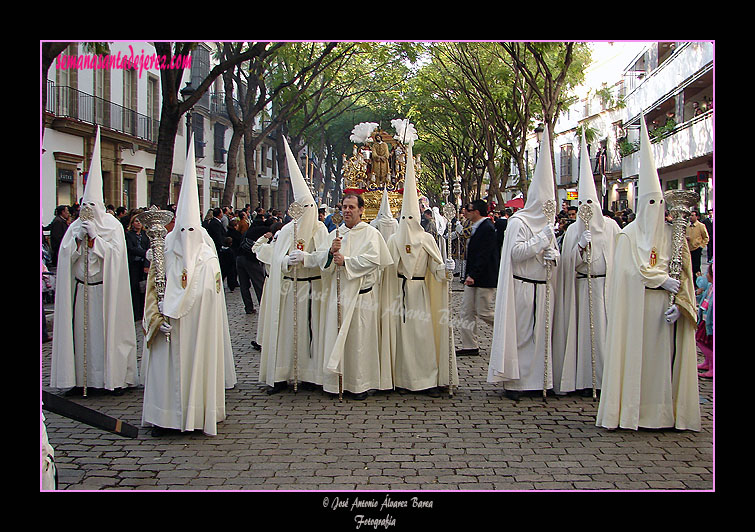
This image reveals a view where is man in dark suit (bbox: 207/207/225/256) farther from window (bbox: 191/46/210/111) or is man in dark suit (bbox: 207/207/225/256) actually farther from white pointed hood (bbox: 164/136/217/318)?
window (bbox: 191/46/210/111)

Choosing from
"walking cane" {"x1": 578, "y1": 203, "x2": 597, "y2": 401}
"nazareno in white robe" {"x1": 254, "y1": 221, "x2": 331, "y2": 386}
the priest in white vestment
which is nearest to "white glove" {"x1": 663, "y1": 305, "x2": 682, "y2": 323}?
"walking cane" {"x1": 578, "y1": 203, "x2": 597, "y2": 401}

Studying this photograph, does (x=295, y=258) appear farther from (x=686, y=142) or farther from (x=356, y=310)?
(x=686, y=142)

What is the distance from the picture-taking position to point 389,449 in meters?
5.97

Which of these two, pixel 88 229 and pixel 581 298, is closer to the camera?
A: pixel 88 229

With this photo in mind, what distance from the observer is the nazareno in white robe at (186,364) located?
6.29 metres

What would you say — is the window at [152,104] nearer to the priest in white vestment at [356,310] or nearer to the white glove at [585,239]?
the priest in white vestment at [356,310]

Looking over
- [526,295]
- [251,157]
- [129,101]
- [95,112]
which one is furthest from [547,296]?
[129,101]

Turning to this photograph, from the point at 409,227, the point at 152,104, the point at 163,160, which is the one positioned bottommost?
the point at 409,227

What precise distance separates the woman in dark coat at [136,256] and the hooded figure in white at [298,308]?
368 centimetres

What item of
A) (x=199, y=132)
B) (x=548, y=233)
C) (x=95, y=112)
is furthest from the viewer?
(x=199, y=132)

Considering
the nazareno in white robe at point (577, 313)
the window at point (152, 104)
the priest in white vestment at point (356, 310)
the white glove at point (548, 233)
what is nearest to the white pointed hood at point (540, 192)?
the white glove at point (548, 233)

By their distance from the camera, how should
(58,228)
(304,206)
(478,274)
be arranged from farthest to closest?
(58,228)
(478,274)
(304,206)

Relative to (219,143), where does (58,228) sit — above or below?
below

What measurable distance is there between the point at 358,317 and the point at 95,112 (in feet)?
59.0
